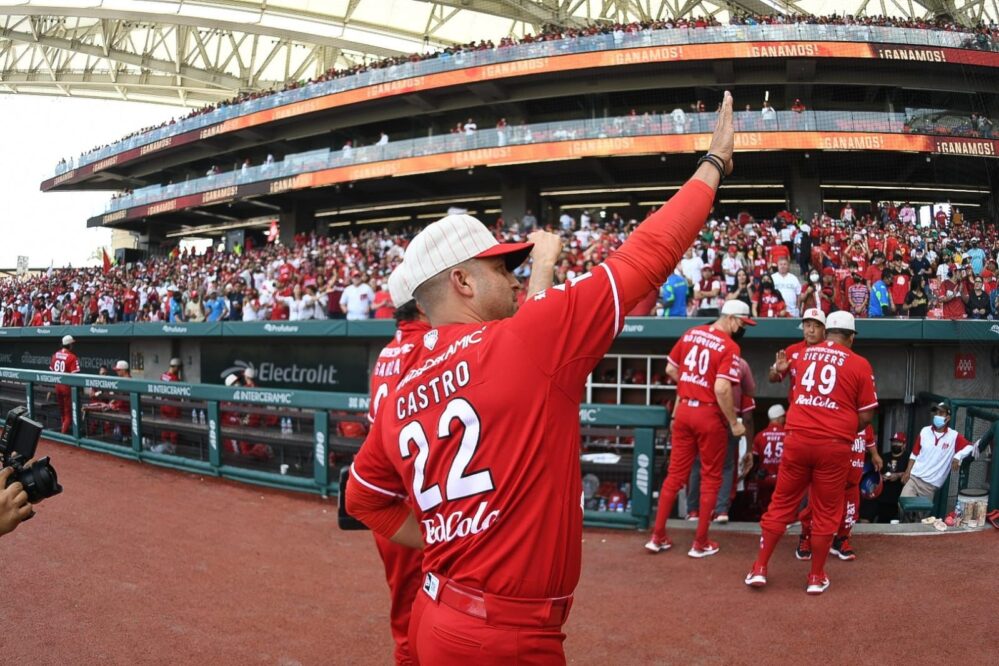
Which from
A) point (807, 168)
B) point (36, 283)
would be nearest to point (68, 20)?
point (36, 283)

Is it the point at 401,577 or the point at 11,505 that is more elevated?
the point at 11,505

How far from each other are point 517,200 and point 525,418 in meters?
24.7

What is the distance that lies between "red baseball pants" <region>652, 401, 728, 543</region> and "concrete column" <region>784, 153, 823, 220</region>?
64.6 feet

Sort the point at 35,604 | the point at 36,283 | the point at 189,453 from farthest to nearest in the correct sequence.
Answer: the point at 36,283 < the point at 189,453 < the point at 35,604

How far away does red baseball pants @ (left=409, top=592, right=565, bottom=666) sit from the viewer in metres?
1.62

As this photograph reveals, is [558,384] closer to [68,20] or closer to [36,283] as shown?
[36,283]

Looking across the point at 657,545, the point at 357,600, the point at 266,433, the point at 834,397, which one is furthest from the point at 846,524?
the point at 266,433

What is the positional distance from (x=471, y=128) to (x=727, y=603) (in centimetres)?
2293

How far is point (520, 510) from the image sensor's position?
165 cm

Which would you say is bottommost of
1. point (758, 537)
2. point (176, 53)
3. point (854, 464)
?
point (758, 537)

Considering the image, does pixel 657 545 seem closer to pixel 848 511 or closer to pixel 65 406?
pixel 848 511

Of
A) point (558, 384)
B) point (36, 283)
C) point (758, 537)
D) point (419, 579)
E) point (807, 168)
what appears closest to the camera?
point (558, 384)

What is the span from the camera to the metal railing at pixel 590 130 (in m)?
21.3

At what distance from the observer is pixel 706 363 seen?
18.5ft
